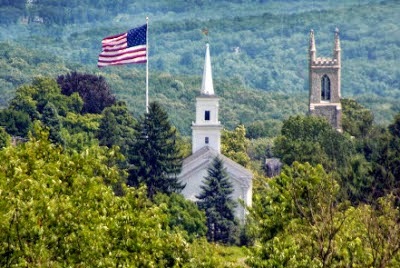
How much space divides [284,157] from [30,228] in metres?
69.1

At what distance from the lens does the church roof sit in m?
112

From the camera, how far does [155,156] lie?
110 metres

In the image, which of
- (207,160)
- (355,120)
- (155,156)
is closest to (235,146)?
(355,120)

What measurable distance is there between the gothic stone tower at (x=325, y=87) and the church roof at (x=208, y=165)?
40281mm

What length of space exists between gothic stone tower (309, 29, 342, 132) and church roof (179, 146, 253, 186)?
1586 inches

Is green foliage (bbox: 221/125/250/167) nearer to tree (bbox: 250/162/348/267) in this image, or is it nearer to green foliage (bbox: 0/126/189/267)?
tree (bbox: 250/162/348/267)

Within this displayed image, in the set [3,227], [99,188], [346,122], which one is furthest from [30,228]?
[346,122]

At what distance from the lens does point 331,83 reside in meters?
166

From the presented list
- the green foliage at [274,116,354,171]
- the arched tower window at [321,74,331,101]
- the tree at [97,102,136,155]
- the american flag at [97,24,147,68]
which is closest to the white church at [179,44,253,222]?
the green foliage at [274,116,354,171]

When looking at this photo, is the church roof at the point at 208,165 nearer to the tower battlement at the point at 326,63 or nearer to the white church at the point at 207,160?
the white church at the point at 207,160

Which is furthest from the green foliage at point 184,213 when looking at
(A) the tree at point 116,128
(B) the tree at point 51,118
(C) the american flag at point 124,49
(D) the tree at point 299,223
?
(D) the tree at point 299,223

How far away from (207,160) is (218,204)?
24.6 ft

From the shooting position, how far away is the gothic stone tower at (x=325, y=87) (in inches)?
6255

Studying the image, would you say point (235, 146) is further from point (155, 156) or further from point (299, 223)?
point (299, 223)
